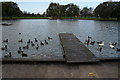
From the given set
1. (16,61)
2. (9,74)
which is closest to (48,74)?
(9,74)

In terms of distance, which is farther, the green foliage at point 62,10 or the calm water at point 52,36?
the green foliage at point 62,10

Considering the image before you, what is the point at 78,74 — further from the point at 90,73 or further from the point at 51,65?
the point at 51,65

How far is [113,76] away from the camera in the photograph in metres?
6.77

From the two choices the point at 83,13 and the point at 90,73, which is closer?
the point at 90,73

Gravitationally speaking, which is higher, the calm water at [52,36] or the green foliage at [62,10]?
the green foliage at [62,10]

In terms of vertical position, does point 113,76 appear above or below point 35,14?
below

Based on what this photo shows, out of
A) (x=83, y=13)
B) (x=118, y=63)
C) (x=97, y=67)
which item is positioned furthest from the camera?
(x=83, y=13)

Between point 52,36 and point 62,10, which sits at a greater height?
point 62,10

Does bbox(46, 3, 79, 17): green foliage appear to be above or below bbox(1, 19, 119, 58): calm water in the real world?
above

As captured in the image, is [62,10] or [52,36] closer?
[52,36]

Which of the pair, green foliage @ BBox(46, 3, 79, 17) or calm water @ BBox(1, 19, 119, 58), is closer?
calm water @ BBox(1, 19, 119, 58)

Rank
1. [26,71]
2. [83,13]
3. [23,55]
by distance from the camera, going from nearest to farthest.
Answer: [26,71]
[23,55]
[83,13]

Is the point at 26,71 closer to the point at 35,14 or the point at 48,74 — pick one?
the point at 48,74

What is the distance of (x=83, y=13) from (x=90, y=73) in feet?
405
